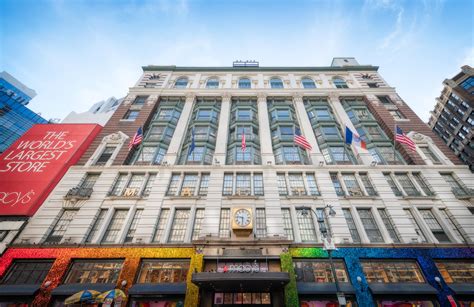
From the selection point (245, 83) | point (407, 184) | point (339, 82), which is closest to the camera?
point (407, 184)

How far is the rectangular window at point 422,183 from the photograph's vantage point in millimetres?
19828

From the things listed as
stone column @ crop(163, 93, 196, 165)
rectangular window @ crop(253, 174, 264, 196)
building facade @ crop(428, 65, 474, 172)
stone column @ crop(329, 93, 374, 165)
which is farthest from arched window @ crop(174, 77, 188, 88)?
building facade @ crop(428, 65, 474, 172)

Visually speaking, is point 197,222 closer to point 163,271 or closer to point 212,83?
point 163,271

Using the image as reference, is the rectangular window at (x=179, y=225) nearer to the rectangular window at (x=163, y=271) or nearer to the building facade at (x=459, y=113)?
the rectangular window at (x=163, y=271)

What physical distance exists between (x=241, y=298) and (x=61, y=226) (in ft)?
56.9

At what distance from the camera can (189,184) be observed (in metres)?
21.2

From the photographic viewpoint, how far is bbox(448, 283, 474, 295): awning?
1381 cm

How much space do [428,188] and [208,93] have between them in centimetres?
3102

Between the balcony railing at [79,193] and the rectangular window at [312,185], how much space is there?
889 inches

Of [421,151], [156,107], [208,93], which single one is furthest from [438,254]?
[156,107]

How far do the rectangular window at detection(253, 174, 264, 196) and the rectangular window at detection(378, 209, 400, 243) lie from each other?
11.6m

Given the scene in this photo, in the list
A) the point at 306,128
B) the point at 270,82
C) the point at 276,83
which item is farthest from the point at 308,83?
the point at 306,128

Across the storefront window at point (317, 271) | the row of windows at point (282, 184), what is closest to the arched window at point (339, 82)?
the row of windows at point (282, 184)

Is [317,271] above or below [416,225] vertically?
below
